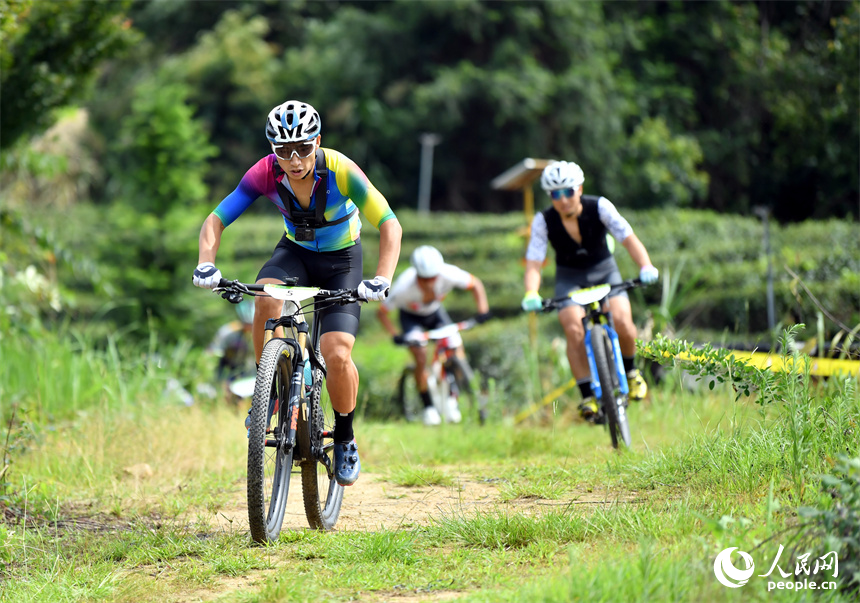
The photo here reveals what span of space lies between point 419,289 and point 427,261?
23.9 inches

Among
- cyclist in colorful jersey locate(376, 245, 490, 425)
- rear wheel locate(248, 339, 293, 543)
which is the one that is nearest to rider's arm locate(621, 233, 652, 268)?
rear wheel locate(248, 339, 293, 543)

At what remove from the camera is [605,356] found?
6430 mm

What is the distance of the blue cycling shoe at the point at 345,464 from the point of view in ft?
15.3

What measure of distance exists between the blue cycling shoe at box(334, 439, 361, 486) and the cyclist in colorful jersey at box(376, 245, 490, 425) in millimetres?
5075

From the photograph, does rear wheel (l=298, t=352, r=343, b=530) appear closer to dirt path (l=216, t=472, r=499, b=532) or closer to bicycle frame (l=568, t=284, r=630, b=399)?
dirt path (l=216, t=472, r=499, b=532)

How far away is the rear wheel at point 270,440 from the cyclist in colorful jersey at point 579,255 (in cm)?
264

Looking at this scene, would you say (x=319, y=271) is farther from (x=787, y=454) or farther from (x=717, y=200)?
(x=717, y=200)

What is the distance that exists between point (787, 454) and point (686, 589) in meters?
1.39

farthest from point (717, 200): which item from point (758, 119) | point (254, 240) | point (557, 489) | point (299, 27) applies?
point (557, 489)

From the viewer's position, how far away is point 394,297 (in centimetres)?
1052

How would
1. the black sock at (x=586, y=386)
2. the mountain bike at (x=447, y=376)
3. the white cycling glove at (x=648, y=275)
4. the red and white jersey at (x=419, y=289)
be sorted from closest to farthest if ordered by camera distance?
the white cycling glove at (x=648, y=275) < the black sock at (x=586, y=386) < the red and white jersey at (x=419, y=289) < the mountain bike at (x=447, y=376)

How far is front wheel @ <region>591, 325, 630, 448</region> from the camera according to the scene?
6.25m

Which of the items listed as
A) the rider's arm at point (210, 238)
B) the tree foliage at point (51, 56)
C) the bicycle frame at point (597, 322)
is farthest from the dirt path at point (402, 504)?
the tree foliage at point (51, 56)

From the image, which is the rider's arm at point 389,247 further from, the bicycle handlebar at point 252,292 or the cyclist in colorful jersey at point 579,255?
the cyclist in colorful jersey at point 579,255
